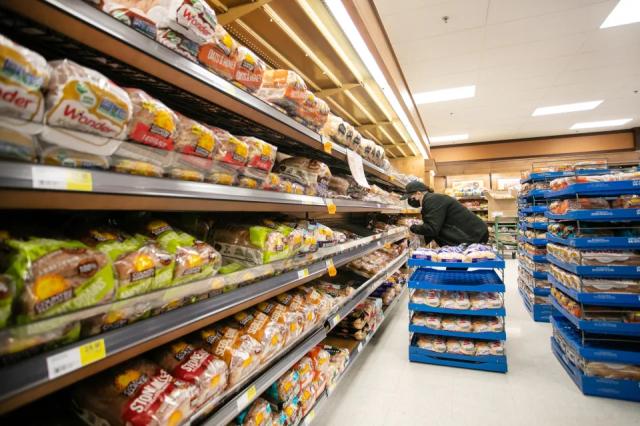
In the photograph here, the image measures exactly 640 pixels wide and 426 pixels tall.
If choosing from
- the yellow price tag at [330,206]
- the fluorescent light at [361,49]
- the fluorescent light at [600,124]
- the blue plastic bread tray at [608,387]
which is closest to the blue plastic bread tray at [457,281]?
the blue plastic bread tray at [608,387]

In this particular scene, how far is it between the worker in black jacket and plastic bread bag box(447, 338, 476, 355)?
1308 mm

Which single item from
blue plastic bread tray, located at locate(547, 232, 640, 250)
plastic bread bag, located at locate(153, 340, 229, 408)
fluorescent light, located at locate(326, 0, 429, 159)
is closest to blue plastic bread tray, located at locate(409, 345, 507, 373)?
blue plastic bread tray, located at locate(547, 232, 640, 250)

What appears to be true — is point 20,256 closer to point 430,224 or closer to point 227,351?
point 227,351

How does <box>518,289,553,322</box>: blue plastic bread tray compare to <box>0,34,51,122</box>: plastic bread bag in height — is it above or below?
below

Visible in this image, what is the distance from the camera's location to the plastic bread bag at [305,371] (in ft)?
5.62

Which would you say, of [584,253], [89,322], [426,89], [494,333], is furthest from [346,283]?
[426,89]

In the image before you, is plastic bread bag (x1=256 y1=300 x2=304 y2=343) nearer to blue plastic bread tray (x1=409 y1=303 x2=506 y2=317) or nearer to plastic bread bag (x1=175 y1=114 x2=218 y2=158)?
plastic bread bag (x1=175 y1=114 x2=218 y2=158)

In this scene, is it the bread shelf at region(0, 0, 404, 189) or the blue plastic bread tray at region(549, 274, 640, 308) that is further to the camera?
the blue plastic bread tray at region(549, 274, 640, 308)

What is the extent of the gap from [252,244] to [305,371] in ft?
2.72

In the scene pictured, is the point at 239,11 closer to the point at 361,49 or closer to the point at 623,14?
the point at 361,49

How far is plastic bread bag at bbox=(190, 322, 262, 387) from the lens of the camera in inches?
45.9

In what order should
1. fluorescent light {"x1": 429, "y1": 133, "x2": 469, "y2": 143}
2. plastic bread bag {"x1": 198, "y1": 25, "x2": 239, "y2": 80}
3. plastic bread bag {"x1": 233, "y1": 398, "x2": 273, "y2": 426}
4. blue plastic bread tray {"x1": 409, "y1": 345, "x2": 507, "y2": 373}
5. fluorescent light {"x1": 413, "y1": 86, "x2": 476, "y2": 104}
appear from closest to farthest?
plastic bread bag {"x1": 198, "y1": 25, "x2": 239, "y2": 80} < plastic bread bag {"x1": 233, "y1": 398, "x2": 273, "y2": 426} < blue plastic bread tray {"x1": 409, "y1": 345, "x2": 507, "y2": 373} < fluorescent light {"x1": 413, "y1": 86, "x2": 476, "y2": 104} < fluorescent light {"x1": 429, "y1": 133, "x2": 469, "y2": 143}

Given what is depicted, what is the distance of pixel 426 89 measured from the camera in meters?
5.94

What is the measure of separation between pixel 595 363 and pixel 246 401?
2438 millimetres
